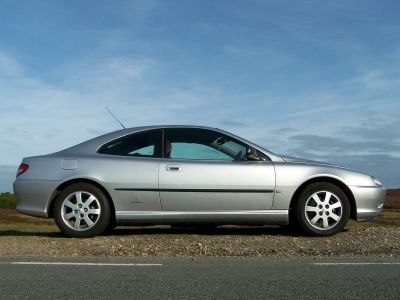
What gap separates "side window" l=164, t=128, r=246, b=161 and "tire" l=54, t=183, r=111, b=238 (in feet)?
3.62

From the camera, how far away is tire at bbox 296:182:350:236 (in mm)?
7332

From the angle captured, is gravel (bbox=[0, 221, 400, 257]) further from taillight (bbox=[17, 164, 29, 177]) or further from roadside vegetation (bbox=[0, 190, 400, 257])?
taillight (bbox=[17, 164, 29, 177])

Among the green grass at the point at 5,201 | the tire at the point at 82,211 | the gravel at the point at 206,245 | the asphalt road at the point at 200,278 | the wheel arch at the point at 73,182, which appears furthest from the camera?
the green grass at the point at 5,201

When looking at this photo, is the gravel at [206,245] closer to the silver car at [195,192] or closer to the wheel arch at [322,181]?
the silver car at [195,192]

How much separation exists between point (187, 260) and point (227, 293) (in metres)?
1.75

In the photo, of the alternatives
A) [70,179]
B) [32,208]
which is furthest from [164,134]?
[32,208]

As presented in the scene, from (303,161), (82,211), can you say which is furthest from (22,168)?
(303,161)

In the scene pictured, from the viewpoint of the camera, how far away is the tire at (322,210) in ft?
24.1

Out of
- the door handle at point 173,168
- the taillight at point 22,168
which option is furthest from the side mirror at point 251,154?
the taillight at point 22,168

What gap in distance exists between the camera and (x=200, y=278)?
5191mm

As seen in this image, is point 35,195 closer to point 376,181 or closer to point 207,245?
point 207,245

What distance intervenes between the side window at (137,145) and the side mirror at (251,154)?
1.20 metres

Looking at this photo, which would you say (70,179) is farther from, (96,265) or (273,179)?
(273,179)

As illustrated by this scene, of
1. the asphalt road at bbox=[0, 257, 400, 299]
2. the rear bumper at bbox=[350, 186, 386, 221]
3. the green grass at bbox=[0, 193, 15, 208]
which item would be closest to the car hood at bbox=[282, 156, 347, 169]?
the rear bumper at bbox=[350, 186, 386, 221]
